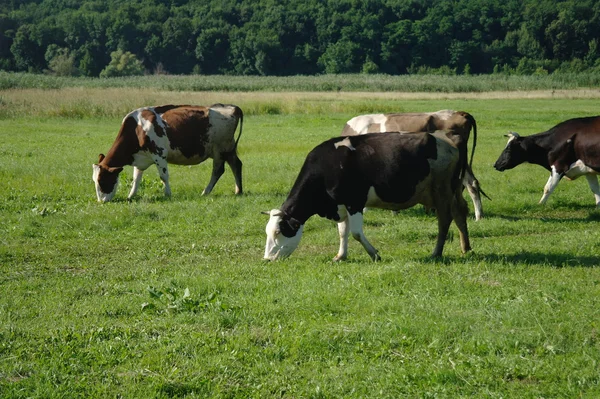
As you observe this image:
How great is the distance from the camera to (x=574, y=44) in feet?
413

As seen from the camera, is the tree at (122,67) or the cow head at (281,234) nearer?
the cow head at (281,234)

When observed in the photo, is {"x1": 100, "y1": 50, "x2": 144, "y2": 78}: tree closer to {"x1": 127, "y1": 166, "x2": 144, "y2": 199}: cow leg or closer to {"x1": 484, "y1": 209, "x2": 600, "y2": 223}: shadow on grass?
{"x1": 127, "y1": 166, "x2": 144, "y2": 199}: cow leg

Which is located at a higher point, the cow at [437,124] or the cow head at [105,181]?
the cow at [437,124]

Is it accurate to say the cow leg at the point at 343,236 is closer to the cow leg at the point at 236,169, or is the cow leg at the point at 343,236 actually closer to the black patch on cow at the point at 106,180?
the cow leg at the point at 236,169

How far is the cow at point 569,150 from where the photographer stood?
16438 mm

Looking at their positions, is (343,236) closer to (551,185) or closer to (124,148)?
(551,185)

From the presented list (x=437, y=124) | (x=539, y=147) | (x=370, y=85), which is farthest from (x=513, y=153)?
(x=370, y=85)

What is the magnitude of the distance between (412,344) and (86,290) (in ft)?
14.4

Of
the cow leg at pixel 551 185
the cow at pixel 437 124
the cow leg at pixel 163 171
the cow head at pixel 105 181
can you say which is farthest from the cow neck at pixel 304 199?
the cow leg at pixel 551 185

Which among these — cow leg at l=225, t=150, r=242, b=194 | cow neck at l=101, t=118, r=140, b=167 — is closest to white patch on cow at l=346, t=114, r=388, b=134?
cow leg at l=225, t=150, r=242, b=194

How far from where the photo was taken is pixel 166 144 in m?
18.1

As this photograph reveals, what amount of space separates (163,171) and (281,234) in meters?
6.83

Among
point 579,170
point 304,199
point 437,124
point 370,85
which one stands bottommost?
point 370,85

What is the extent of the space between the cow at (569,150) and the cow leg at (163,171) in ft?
25.9
